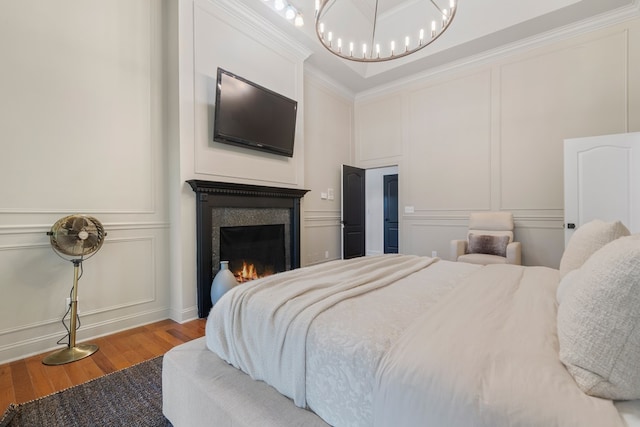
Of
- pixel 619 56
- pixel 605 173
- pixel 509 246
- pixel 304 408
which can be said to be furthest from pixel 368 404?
pixel 619 56

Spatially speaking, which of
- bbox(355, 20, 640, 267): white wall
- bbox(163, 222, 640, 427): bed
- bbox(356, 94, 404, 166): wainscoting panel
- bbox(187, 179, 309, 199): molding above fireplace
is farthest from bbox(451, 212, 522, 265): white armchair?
bbox(187, 179, 309, 199): molding above fireplace

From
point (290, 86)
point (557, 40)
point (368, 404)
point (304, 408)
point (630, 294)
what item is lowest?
point (304, 408)

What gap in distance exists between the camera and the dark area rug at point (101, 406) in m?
1.37

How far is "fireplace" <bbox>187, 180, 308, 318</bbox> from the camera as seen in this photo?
2.74 meters

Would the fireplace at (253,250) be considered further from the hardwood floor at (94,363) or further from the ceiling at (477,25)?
the ceiling at (477,25)

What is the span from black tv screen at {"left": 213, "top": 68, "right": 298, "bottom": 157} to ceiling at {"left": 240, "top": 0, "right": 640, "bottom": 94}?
924 millimetres

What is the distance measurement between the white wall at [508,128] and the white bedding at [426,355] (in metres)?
2.86

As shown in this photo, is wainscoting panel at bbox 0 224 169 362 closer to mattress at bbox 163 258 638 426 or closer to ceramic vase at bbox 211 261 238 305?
ceramic vase at bbox 211 261 238 305

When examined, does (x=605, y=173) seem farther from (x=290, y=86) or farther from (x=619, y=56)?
(x=290, y=86)

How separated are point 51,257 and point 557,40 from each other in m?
5.84

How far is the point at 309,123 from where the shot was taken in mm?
4387

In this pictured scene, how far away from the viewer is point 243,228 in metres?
3.20

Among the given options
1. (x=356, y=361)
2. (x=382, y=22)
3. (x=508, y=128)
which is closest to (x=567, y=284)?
(x=356, y=361)

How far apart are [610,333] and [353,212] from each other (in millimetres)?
4379
